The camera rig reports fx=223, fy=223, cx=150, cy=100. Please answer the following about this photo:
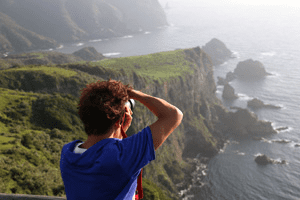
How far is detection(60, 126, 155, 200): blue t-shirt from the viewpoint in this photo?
256cm

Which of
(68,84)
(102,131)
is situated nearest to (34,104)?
(68,84)

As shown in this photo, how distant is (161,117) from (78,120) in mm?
29641

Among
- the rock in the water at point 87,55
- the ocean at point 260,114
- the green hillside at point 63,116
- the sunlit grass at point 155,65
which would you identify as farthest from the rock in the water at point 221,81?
the rock in the water at point 87,55

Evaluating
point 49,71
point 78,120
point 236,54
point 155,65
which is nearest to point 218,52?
point 236,54

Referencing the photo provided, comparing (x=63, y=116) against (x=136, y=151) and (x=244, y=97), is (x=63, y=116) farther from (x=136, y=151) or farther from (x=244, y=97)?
(x=244, y=97)

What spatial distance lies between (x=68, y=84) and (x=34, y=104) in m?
9.71

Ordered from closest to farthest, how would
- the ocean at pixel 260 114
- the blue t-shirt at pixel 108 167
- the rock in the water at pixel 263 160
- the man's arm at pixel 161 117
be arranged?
the blue t-shirt at pixel 108 167 < the man's arm at pixel 161 117 < the ocean at pixel 260 114 < the rock in the water at pixel 263 160

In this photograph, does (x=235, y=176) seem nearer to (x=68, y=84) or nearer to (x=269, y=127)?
(x=269, y=127)

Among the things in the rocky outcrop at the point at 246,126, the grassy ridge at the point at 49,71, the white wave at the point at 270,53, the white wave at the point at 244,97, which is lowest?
the white wave at the point at 244,97

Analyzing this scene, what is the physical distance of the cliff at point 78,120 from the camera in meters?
16.7

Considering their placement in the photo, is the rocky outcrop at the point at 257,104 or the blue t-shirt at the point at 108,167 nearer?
the blue t-shirt at the point at 108,167

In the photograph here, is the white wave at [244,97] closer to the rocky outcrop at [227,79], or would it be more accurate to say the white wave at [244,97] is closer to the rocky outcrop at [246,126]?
the rocky outcrop at [227,79]

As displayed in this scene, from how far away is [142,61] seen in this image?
78.1 meters

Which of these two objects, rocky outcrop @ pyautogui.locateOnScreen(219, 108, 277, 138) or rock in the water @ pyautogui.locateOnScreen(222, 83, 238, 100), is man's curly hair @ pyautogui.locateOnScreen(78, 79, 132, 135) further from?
rock in the water @ pyautogui.locateOnScreen(222, 83, 238, 100)
